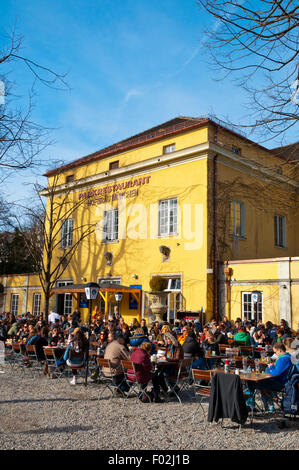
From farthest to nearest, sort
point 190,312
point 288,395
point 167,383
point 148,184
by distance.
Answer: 1. point 148,184
2. point 190,312
3. point 167,383
4. point 288,395

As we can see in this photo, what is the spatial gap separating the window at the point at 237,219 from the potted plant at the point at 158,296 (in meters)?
4.22

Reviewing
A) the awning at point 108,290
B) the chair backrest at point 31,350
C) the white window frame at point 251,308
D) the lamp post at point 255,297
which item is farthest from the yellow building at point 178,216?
the chair backrest at point 31,350

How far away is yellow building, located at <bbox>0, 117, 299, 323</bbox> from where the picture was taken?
2047 cm

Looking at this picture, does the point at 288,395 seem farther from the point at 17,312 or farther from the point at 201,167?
the point at 17,312

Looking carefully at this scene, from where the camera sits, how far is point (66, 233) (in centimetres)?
2814

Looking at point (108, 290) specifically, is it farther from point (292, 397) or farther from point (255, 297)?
point (292, 397)

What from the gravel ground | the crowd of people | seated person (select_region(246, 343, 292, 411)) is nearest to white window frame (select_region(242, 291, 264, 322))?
the crowd of people

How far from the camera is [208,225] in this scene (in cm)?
2028

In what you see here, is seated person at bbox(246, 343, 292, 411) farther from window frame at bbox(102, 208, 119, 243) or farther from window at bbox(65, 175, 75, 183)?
window at bbox(65, 175, 75, 183)

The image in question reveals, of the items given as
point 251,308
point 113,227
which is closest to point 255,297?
point 251,308

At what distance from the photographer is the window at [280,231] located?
2524 centimetres

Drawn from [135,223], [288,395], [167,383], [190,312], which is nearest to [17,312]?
[135,223]

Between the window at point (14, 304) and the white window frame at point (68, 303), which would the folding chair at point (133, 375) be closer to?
the white window frame at point (68, 303)
